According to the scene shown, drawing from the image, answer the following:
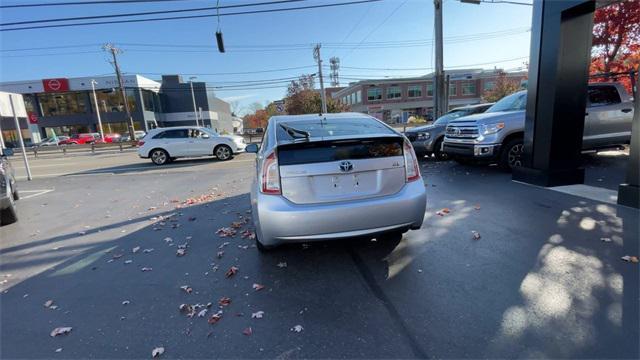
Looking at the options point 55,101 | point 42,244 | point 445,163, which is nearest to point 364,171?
point 42,244

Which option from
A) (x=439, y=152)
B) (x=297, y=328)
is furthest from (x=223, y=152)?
(x=297, y=328)

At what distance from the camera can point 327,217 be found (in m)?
Answer: 3.12

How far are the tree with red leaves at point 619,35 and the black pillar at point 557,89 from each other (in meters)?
9.24

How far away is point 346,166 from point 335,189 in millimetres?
253

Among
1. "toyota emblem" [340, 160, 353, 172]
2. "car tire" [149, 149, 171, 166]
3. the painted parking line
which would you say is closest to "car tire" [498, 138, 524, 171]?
"toyota emblem" [340, 160, 353, 172]

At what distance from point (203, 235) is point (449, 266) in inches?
136

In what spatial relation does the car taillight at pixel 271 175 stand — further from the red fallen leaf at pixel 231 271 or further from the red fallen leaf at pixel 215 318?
the red fallen leaf at pixel 215 318

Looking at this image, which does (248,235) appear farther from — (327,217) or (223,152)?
(223,152)

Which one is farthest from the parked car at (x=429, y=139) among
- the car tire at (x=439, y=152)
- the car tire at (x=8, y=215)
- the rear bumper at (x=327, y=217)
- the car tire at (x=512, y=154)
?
the car tire at (x=8, y=215)

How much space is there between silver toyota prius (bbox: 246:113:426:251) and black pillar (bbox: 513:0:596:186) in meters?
4.29

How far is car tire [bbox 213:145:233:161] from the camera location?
15008mm

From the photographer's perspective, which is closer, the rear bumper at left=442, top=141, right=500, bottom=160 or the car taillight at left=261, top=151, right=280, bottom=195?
the car taillight at left=261, top=151, right=280, bottom=195

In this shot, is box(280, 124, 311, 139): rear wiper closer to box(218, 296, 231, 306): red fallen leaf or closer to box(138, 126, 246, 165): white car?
box(218, 296, 231, 306): red fallen leaf

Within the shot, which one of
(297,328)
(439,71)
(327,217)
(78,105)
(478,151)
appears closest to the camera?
(297,328)
